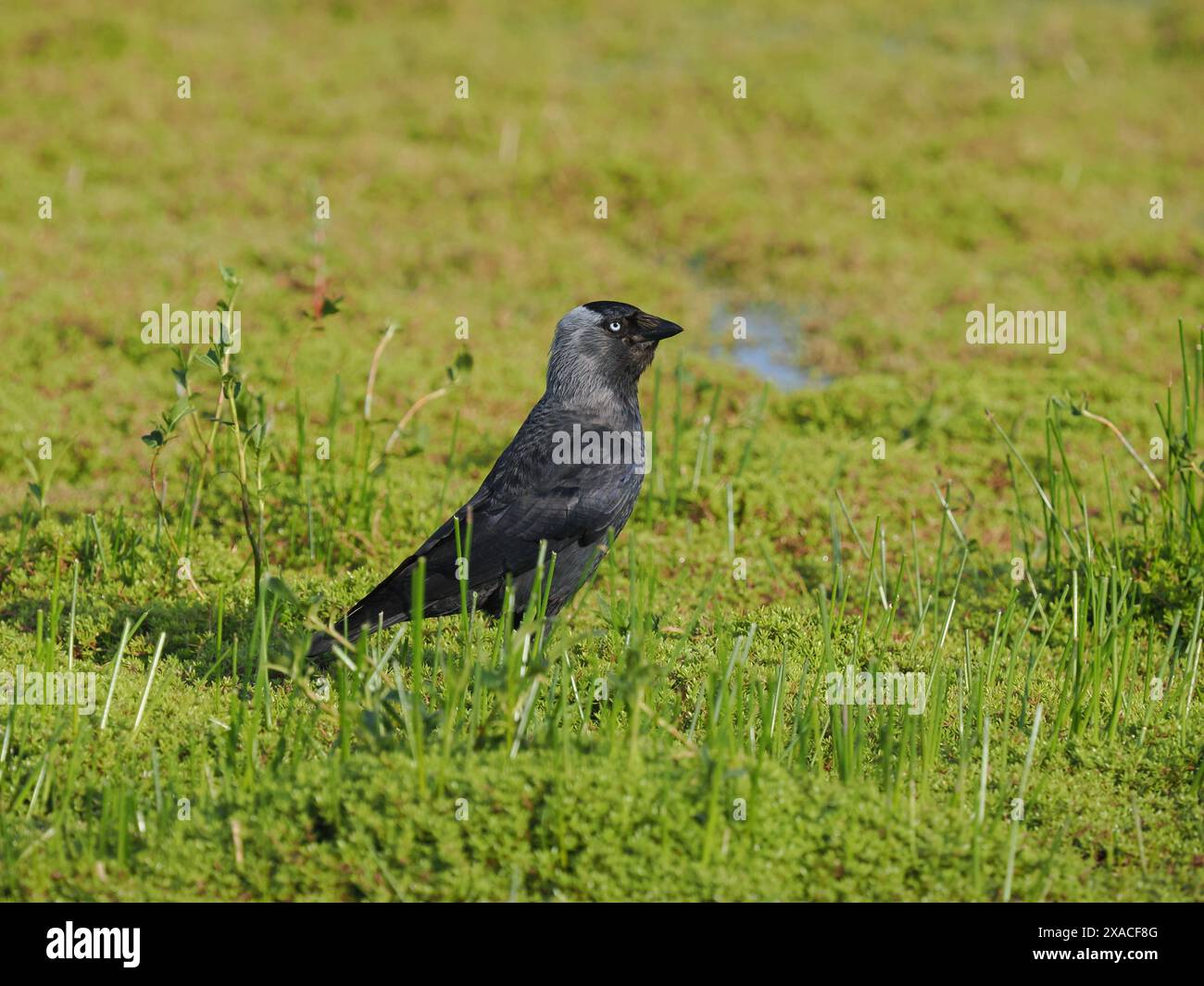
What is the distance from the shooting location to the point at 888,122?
14070mm

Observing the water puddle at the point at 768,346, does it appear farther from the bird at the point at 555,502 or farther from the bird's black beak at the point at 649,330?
the bird at the point at 555,502

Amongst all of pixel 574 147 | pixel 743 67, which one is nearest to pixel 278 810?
pixel 574 147

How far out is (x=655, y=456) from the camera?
7863mm

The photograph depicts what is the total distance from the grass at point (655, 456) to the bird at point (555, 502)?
31 centimetres

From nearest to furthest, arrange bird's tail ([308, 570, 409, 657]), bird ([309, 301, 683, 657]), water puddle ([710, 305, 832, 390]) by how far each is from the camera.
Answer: bird's tail ([308, 570, 409, 657]) → bird ([309, 301, 683, 657]) → water puddle ([710, 305, 832, 390])

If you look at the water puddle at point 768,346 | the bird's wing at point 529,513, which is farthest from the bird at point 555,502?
the water puddle at point 768,346

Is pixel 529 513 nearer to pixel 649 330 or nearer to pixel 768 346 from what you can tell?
pixel 649 330

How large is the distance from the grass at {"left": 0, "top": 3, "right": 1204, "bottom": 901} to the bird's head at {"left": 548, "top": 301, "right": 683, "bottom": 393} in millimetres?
771

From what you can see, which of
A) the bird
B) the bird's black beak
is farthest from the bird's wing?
the bird's black beak

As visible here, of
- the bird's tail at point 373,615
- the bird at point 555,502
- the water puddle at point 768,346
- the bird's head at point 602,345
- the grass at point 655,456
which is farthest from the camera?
the water puddle at point 768,346

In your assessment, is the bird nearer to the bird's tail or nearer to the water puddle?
the bird's tail

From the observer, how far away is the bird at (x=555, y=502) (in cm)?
576

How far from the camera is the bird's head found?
20.7ft
